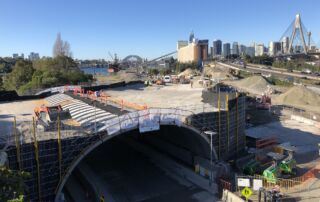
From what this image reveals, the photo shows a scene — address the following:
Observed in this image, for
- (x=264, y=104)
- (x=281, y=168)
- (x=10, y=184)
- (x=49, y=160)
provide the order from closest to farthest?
1. (x=10, y=184)
2. (x=49, y=160)
3. (x=281, y=168)
4. (x=264, y=104)

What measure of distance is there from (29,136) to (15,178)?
20.1ft

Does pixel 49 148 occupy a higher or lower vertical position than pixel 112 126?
lower

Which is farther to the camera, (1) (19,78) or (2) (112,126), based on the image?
(1) (19,78)

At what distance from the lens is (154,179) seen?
25953 millimetres

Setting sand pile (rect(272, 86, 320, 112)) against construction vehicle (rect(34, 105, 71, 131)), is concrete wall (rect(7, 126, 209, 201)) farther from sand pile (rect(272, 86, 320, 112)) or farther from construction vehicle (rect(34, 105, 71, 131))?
sand pile (rect(272, 86, 320, 112))

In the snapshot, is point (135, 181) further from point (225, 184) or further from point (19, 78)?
point (19, 78)

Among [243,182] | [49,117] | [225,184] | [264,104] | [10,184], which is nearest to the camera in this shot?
[10,184]

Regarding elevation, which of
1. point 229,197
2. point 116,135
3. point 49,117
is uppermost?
point 49,117

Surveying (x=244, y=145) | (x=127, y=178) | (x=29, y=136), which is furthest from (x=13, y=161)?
(x=244, y=145)

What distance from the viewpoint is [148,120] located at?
21656mm

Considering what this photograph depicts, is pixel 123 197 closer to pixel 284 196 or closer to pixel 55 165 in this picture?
pixel 55 165

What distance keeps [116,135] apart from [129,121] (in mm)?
1821

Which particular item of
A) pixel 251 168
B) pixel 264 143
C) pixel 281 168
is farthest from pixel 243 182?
pixel 264 143

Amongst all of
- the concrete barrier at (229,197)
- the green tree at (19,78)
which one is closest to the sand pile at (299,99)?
the concrete barrier at (229,197)
